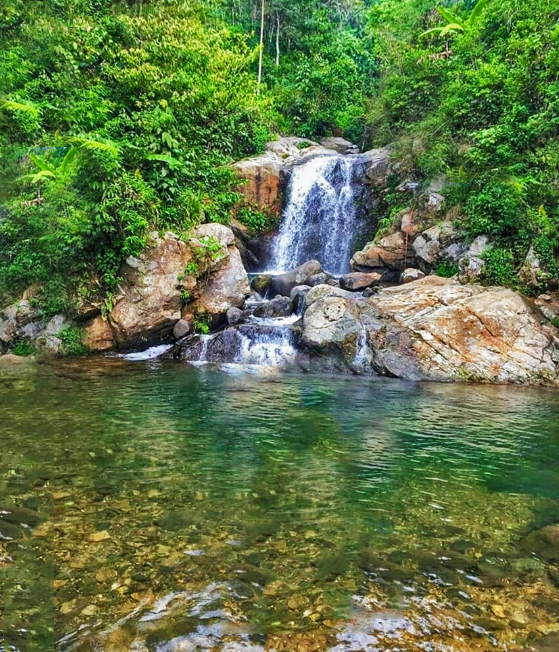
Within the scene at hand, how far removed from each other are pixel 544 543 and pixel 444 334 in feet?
26.2

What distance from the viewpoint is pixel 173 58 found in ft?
51.4

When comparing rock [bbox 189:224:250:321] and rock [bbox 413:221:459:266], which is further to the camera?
rock [bbox 413:221:459:266]

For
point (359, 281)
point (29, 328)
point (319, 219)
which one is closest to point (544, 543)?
point (359, 281)

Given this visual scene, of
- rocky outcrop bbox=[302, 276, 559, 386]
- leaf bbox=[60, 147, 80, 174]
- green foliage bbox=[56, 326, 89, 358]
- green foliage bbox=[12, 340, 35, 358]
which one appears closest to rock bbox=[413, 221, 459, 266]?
rocky outcrop bbox=[302, 276, 559, 386]

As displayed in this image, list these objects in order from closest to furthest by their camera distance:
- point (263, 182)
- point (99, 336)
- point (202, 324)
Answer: point (99, 336) → point (202, 324) → point (263, 182)

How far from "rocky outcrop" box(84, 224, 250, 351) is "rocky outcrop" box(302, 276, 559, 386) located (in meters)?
3.29

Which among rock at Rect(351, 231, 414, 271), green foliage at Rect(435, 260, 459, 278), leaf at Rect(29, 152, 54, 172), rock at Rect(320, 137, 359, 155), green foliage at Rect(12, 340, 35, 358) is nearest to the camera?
leaf at Rect(29, 152, 54, 172)

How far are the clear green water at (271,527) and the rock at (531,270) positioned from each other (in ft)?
17.5

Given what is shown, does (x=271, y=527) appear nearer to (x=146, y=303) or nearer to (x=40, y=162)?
(x=146, y=303)

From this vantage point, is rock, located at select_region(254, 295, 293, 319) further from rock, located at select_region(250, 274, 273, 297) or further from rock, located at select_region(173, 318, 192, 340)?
rock, located at select_region(173, 318, 192, 340)

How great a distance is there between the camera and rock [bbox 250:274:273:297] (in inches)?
659

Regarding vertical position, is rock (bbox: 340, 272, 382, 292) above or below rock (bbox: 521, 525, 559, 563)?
above

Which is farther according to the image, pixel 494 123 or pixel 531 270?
pixel 494 123

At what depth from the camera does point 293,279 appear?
1652 centimetres
